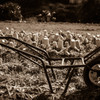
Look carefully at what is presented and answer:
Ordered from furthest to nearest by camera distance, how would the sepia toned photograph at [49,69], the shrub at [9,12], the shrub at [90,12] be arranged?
the shrub at [90,12] < the shrub at [9,12] < the sepia toned photograph at [49,69]

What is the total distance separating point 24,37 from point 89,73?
2514mm

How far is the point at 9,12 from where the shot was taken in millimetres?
10352

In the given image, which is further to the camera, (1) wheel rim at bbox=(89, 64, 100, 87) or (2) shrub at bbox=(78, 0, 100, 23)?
(2) shrub at bbox=(78, 0, 100, 23)

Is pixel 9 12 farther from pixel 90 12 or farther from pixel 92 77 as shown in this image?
pixel 92 77

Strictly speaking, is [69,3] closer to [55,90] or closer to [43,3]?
[43,3]

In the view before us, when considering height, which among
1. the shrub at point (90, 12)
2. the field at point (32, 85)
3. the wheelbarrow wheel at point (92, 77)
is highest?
the shrub at point (90, 12)

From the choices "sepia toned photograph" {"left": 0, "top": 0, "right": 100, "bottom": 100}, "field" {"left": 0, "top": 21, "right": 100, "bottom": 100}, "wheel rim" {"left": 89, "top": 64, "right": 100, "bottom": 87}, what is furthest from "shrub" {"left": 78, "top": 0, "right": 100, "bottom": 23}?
"wheel rim" {"left": 89, "top": 64, "right": 100, "bottom": 87}

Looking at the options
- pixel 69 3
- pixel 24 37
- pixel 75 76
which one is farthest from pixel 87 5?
pixel 75 76

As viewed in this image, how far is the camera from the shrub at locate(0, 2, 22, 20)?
10359 mm

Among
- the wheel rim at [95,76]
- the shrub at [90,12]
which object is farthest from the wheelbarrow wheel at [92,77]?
the shrub at [90,12]

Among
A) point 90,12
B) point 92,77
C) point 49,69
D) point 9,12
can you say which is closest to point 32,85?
point 49,69

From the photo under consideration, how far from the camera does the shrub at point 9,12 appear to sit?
10.4 m

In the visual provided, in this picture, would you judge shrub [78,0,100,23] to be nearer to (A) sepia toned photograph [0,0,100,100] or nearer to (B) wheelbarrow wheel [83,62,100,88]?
(A) sepia toned photograph [0,0,100,100]

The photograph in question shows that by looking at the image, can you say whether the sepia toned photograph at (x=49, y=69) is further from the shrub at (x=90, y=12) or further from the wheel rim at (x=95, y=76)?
the shrub at (x=90, y=12)
